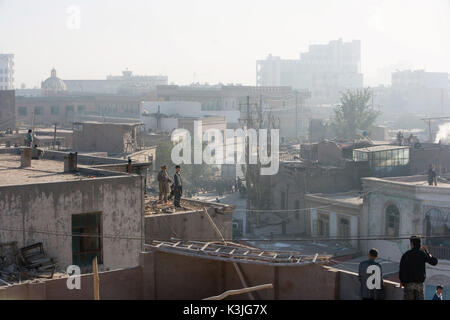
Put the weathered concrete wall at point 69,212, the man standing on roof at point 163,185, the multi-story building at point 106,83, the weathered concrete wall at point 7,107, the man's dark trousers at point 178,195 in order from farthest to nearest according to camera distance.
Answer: the multi-story building at point 106,83, the weathered concrete wall at point 7,107, the man standing on roof at point 163,185, the man's dark trousers at point 178,195, the weathered concrete wall at point 69,212

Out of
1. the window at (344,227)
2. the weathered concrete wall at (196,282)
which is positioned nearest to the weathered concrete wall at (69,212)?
the weathered concrete wall at (196,282)

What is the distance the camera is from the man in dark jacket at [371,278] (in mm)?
7348

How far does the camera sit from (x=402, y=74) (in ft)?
406

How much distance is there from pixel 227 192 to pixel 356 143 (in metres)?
8.39

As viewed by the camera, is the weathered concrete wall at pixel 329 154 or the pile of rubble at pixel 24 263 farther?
the weathered concrete wall at pixel 329 154

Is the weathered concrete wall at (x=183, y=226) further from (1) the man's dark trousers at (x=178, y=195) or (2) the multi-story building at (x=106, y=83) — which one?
(2) the multi-story building at (x=106, y=83)

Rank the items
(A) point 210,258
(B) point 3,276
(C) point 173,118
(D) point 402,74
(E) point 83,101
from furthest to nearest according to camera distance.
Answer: (D) point 402,74
(E) point 83,101
(C) point 173,118
(B) point 3,276
(A) point 210,258

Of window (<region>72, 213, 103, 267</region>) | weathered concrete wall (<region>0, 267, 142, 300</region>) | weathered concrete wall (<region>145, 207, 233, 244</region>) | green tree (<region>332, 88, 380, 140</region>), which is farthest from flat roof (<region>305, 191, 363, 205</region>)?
→ green tree (<region>332, 88, 380, 140</region>)

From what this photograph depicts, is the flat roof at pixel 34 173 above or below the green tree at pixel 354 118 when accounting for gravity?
below

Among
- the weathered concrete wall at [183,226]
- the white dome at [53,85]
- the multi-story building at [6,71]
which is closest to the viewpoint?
the weathered concrete wall at [183,226]

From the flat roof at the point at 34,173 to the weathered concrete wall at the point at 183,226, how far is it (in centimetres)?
186

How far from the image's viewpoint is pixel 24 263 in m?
12.1
